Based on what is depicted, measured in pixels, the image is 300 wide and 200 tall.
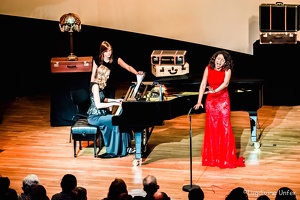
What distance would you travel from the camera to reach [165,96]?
838cm

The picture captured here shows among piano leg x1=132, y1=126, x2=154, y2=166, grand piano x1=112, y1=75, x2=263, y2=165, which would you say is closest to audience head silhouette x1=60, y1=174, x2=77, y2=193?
grand piano x1=112, y1=75, x2=263, y2=165

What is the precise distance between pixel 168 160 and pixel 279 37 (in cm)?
322

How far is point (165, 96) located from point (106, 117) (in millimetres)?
751

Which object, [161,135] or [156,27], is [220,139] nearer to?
[161,135]

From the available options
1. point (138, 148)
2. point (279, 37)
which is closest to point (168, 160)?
point (138, 148)

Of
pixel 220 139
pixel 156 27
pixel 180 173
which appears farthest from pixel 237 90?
pixel 156 27

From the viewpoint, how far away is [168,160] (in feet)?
28.0

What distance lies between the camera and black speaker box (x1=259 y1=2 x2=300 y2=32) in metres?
10.5

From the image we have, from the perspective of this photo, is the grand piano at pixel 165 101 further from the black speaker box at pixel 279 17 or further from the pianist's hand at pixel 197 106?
the black speaker box at pixel 279 17

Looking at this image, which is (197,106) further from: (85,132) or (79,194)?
(79,194)

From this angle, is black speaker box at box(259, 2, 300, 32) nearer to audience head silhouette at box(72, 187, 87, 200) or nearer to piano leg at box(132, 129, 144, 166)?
piano leg at box(132, 129, 144, 166)

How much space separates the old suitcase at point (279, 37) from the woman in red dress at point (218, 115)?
9.16ft

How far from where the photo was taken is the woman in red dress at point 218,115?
26.4 ft

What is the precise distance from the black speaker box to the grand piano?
2031 mm
